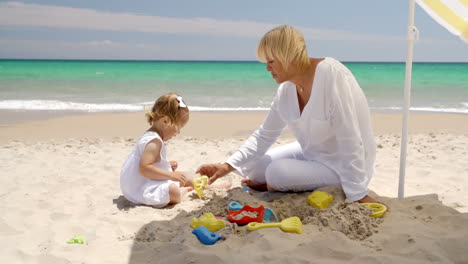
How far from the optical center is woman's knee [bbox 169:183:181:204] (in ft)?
10.8

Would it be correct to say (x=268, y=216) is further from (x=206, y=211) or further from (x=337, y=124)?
(x=337, y=124)

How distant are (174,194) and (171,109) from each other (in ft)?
2.20

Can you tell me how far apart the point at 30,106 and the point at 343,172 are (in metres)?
9.69

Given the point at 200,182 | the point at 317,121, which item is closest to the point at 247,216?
the point at 200,182

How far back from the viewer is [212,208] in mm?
3074

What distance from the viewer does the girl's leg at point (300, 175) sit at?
3061mm

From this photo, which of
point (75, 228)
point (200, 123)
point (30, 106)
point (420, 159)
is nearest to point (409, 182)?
point (420, 159)

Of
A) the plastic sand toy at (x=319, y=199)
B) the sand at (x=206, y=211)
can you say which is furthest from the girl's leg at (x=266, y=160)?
the plastic sand toy at (x=319, y=199)

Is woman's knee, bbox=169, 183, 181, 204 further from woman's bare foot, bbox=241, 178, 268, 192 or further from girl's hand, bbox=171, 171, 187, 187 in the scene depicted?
woman's bare foot, bbox=241, 178, 268, 192

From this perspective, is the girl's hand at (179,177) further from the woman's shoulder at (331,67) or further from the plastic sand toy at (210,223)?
the woman's shoulder at (331,67)

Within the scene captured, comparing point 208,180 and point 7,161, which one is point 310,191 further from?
point 7,161

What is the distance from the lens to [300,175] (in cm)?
311

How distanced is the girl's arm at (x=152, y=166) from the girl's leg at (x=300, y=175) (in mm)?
765

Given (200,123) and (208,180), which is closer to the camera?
(208,180)
